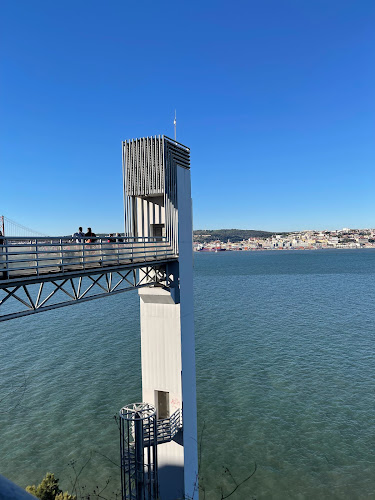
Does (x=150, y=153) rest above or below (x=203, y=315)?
above

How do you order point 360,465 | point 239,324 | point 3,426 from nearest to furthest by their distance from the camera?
point 360,465
point 3,426
point 239,324

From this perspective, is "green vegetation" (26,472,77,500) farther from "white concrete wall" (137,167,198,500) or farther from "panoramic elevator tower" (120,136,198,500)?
"white concrete wall" (137,167,198,500)

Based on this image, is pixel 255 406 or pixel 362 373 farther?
pixel 362 373

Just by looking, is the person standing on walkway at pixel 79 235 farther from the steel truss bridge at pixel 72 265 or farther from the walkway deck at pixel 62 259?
the walkway deck at pixel 62 259

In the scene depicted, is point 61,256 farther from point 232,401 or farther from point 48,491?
point 232,401

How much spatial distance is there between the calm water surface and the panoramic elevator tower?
15.2 feet

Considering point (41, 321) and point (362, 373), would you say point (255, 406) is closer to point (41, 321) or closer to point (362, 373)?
point (362, 373)

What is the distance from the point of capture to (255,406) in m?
23.8

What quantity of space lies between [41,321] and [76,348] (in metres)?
16.1

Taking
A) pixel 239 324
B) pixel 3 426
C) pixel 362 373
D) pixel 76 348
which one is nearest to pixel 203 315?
pixel 239 324

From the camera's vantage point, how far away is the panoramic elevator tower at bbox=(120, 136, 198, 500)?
1441 centimetres

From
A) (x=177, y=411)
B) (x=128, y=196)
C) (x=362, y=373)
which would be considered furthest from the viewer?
(x=362, y=373)

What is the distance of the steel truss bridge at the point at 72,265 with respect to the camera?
345 inches

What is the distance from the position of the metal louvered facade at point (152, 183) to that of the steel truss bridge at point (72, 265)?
51.5 inches
